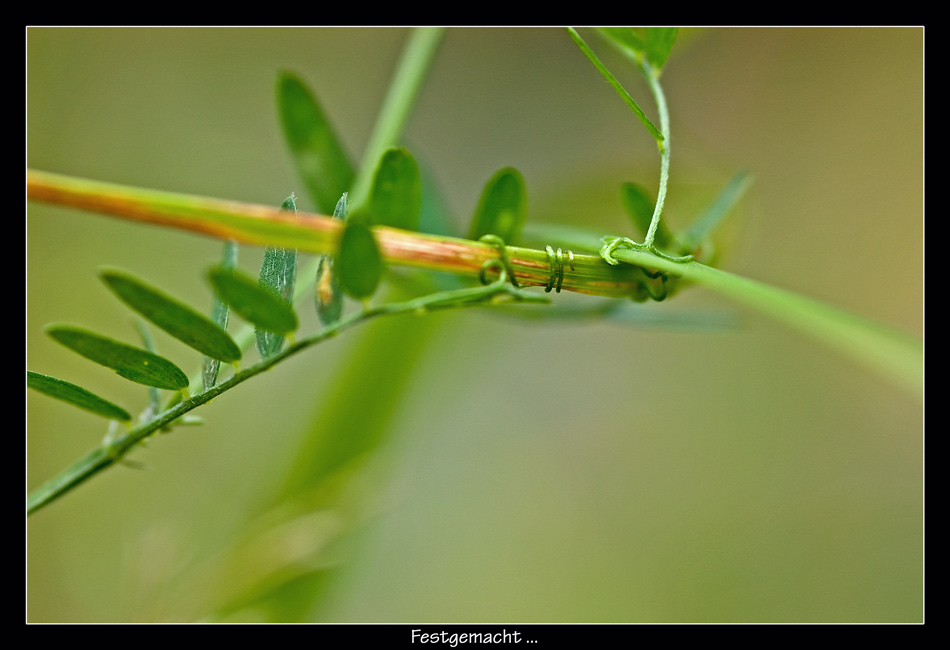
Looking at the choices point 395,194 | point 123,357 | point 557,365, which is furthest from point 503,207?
point 557,365

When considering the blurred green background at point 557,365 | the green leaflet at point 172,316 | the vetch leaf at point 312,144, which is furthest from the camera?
the blurred green background at point 557,365

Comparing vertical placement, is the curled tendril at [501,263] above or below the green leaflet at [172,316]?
above

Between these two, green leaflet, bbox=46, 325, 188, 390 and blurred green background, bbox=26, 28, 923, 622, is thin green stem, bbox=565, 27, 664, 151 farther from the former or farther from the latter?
blurred green background, bbox=26, 28, 923, 622

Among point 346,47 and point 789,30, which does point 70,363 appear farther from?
point 789,30

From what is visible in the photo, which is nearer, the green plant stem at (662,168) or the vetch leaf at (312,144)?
the green plant stem at (662,168)

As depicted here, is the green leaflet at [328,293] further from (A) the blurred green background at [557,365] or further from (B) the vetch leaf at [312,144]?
(A) the blurred green background at [557,365]

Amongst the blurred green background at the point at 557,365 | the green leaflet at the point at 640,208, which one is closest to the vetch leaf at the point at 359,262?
the green leaflet at the point at 640,208
